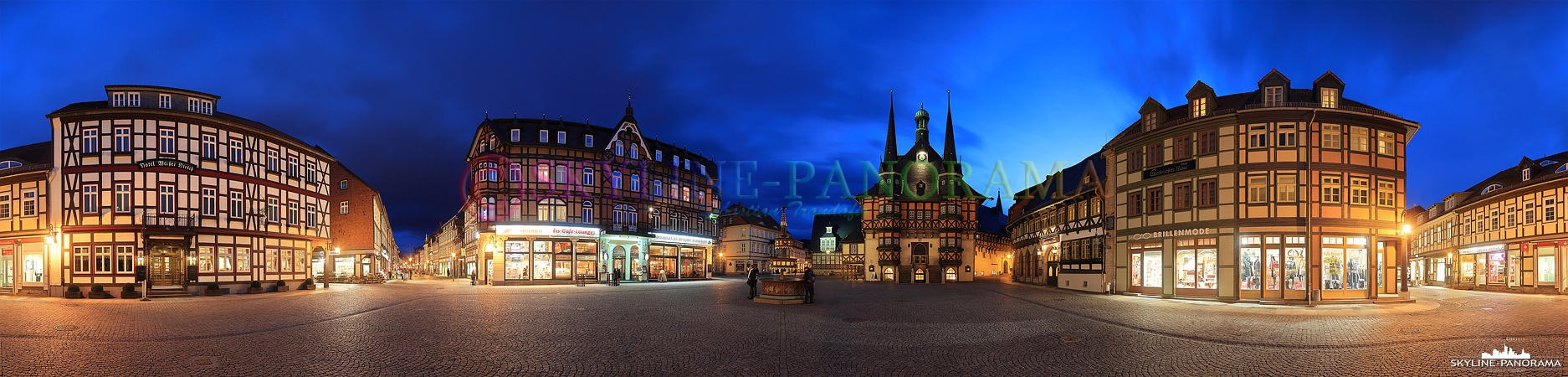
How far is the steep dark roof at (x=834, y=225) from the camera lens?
94881 mm

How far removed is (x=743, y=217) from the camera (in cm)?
8794

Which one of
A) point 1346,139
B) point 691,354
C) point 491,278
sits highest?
point 1346,139

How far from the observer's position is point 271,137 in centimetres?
3703

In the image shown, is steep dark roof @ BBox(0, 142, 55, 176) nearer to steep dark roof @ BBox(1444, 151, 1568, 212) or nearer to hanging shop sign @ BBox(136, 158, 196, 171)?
hanging shop sign @ BBox(136, 158, 196, 171)

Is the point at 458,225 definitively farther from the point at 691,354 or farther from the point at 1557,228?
the point at 1557,228

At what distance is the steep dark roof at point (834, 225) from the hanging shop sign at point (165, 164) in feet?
224

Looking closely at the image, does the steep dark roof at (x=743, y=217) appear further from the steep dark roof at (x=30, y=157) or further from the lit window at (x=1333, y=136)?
the lit window at (x=1333, y=136)

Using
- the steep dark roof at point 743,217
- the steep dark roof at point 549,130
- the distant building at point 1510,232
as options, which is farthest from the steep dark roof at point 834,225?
the distant building at point 1510,232

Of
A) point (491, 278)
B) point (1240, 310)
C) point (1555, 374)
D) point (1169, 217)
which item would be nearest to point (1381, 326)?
point (1240, 310)

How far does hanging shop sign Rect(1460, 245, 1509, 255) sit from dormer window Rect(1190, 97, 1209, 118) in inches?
1069

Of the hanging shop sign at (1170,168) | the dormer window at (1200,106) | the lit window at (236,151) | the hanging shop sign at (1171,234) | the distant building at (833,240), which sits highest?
the dormer window at (1200,106)

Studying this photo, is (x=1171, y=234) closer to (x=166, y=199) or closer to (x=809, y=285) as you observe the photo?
(x=809, y=285)

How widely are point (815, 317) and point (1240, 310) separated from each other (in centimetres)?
1360

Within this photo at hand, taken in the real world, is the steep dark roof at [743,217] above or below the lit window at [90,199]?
below
